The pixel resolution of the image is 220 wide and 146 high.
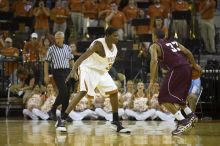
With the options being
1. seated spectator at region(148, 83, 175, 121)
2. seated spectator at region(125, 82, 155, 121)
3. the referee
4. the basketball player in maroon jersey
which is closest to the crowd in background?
seated spectator at region(125, 82, 155, 121)

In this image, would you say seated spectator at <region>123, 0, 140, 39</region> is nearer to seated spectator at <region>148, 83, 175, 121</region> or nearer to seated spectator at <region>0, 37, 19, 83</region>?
seated spectator at <region>0, 37, 19, 83</region>

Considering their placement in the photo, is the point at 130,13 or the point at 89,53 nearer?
the point at 89,53

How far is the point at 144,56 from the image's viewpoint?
57.1 ft

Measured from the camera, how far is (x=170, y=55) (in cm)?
1016

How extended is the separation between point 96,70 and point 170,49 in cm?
141

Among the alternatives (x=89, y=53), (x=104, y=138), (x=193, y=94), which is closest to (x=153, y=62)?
(x=89, y=53)

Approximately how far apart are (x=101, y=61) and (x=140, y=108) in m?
4.52

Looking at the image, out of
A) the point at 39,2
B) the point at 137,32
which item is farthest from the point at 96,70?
the point at 39,2

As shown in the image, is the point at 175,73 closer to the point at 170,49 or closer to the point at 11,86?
the point at 170,49

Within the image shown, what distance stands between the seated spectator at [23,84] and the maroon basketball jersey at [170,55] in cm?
685

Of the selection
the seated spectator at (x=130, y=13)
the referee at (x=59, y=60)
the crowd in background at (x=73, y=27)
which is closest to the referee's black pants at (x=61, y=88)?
the referee at (x=59, y=60)

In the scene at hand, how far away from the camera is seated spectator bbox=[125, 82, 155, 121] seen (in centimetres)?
1488

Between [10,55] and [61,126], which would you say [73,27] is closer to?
[10,55]

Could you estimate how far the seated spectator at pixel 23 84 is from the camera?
1651 cm
